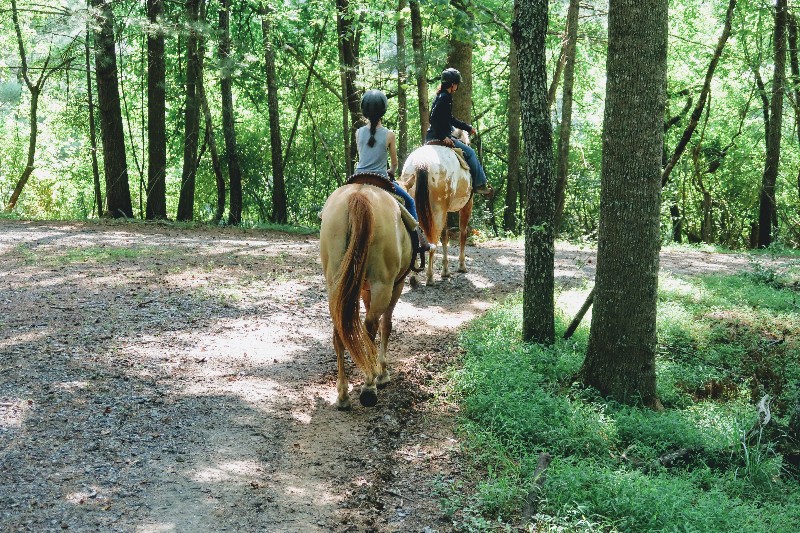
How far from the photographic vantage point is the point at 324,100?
93.7 feet

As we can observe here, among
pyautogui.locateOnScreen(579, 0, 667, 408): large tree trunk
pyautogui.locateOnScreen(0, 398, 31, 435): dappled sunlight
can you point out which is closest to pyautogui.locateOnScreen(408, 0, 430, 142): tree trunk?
pyautogui.locateOnScreen(579, 0, 667, 408): large tree trunk

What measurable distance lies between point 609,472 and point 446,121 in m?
7.72

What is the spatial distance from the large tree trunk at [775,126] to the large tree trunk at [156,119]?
17.5 metres

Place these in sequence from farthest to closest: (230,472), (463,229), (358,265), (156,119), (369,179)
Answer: (156,119) < (463,229) < (369,179) < (358,265) < (230,472)

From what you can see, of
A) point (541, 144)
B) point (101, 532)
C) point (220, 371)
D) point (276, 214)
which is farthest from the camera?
point (276, 214)

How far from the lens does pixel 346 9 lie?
60.0 feet

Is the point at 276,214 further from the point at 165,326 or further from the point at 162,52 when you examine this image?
the point at 165,326

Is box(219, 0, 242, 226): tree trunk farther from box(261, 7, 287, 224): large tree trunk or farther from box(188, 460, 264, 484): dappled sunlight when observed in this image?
box(188, 460, 264, 484): dappled sunlight

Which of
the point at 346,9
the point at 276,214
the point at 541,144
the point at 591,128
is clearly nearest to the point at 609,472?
the point at 541,144

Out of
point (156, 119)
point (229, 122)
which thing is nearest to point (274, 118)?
point (229, 122)

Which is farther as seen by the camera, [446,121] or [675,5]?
[675,5]

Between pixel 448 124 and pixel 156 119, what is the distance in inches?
466

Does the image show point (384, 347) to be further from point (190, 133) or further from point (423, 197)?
point (190, 133)

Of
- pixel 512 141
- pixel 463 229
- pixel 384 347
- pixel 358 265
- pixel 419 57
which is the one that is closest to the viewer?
pixel 358 265
